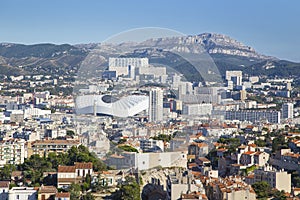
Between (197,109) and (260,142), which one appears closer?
(260,142)

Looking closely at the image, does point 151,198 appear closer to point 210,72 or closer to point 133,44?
point 133,44

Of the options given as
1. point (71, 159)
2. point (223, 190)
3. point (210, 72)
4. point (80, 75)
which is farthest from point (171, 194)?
point (210, 72)

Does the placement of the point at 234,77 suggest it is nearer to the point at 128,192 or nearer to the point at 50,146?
the point at 50,146

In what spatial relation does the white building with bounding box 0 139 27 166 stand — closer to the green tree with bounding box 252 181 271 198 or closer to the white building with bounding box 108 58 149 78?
the white building with bounding box 108 58 149 78

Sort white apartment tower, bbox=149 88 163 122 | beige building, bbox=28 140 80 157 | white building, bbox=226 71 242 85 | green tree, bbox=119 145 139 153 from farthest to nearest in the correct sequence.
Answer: white building, bbox=226 71 242 85
white apartment tower, bbox=149 88 163 122
beige building, bbox=28 140 80 157
green tree, bbox=119 145 139 153

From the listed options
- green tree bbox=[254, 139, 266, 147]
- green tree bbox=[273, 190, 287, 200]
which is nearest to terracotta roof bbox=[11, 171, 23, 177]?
green tree bbox=[273, 190, 287, 200]

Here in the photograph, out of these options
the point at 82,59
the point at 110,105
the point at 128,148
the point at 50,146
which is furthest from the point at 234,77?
the point at 128,148

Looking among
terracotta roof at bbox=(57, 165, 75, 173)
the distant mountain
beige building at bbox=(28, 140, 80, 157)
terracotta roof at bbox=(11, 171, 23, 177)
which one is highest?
the distant mountain
